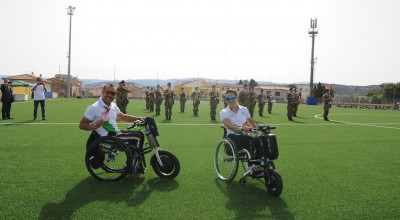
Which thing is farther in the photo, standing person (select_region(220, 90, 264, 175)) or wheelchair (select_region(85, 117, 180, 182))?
wheelchair (select_region(85, 117, 180, 182))

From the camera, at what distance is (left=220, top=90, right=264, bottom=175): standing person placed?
449 cm

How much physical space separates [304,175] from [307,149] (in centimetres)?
275

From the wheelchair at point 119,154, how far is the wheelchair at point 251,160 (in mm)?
809

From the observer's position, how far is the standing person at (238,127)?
4488mm

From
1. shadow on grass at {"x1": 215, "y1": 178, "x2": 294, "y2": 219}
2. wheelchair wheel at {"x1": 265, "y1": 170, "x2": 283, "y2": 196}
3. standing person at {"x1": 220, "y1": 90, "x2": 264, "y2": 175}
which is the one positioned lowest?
shadow on grass at {"x1": 215, "y1": 178, "x2": 294, "y2": 219}

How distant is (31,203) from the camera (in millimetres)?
3871

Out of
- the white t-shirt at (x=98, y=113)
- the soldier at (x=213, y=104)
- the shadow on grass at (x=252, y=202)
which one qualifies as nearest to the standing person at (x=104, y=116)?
the white t-shirt at (x=98, y=113)

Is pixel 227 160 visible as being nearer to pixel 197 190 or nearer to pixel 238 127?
pixel 238 127

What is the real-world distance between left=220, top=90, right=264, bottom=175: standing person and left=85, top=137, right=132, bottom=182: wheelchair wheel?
1.70 m

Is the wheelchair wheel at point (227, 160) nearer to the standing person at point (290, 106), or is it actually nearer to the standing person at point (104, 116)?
the standing person at point (104, 116)

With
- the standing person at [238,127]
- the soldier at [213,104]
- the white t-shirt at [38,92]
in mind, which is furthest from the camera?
the soldier at [213,104]

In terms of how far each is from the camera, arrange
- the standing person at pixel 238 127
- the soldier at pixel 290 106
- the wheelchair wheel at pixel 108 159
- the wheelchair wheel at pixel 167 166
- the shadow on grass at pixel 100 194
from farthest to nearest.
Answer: the soldier at pixel 290 106 → the wheelchair wheel at pixel 167 166 → the wheelchair wheel at pixel 108 159 → the standing person at pixel 238 127 → the shadow on grass at pixel 100 194

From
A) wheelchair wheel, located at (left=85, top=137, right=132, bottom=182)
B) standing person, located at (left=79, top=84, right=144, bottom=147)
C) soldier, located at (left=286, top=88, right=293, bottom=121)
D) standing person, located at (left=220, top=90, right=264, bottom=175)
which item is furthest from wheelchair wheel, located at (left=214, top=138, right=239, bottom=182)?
soldier, located at (left=286, top=88, right=293, bottom=121)

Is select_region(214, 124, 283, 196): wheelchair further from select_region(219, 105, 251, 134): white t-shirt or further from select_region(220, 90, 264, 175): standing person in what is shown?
select_region(219, 105, 251, 134): white t-shirt
